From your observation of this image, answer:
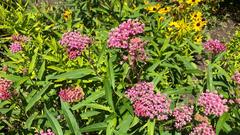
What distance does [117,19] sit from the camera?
12.4 feet

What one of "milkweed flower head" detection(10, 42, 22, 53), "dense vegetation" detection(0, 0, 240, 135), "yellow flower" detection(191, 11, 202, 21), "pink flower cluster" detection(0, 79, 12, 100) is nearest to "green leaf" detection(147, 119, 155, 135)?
"dense vegetation" detection(0, 0, 240, 135)

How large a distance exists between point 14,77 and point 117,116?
0.94m

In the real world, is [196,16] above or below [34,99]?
above

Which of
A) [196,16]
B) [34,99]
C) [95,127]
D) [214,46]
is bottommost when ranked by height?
[95,127]

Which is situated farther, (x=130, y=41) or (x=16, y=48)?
(x=16, y=48)

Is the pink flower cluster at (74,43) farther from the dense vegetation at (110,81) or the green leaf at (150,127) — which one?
the green leaf at (150,127)

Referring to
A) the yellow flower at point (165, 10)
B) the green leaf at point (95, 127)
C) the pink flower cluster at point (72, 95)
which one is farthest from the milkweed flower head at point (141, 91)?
the yellow flower at point (165, 10)

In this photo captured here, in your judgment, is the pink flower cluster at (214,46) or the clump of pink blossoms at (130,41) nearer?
the clump of pink blossoms at (130,41)

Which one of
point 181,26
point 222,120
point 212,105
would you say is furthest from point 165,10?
point 212,105

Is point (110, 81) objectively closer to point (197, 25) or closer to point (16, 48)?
point (16, 48)

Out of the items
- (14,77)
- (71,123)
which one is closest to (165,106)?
(71,123)

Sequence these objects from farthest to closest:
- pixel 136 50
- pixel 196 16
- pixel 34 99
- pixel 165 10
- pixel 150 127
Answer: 1. pixel 196 16
2. pixel 165 10
3. pixel 34 99
4. pixel 136 50
5. pixel 150 127

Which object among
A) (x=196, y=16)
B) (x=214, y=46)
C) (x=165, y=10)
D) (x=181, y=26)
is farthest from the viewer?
(x=196, y=16)

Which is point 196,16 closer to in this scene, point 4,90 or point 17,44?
point 17,44
